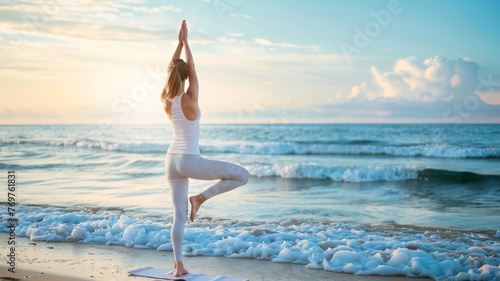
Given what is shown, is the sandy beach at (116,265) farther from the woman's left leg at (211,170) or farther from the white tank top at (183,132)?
the white tank top at (183,132)

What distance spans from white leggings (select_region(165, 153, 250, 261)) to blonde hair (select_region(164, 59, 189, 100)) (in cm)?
56

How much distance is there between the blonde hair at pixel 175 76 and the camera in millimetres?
3650

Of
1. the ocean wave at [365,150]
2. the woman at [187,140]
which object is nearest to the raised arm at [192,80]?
the woman at [187,140]

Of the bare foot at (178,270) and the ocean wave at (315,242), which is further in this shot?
the ocean wave at (315,242)

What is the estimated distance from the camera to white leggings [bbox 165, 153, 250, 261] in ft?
12.0

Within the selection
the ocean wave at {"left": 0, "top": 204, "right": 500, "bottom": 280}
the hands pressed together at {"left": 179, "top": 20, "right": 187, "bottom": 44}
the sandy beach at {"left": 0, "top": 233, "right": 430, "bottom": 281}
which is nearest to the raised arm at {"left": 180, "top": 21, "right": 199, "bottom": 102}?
the hands pressed together at {"left": 179, "top": 20, "right": 187, "bottom": 44}

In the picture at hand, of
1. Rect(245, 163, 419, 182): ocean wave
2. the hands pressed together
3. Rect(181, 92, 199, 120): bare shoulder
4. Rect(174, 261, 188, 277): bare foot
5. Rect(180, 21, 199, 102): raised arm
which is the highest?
the hands pressed together

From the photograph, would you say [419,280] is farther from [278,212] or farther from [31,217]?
[31,217]

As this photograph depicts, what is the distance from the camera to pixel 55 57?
20.8 meters

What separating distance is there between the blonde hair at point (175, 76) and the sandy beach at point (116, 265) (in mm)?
1708

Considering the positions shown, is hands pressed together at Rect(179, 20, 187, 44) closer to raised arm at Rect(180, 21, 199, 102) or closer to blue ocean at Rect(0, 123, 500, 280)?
raised arm at Rect(180, 21, 199, 102)

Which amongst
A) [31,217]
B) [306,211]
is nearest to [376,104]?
[306,211]

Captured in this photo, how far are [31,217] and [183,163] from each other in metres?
4.24

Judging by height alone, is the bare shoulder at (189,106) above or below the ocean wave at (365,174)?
above
